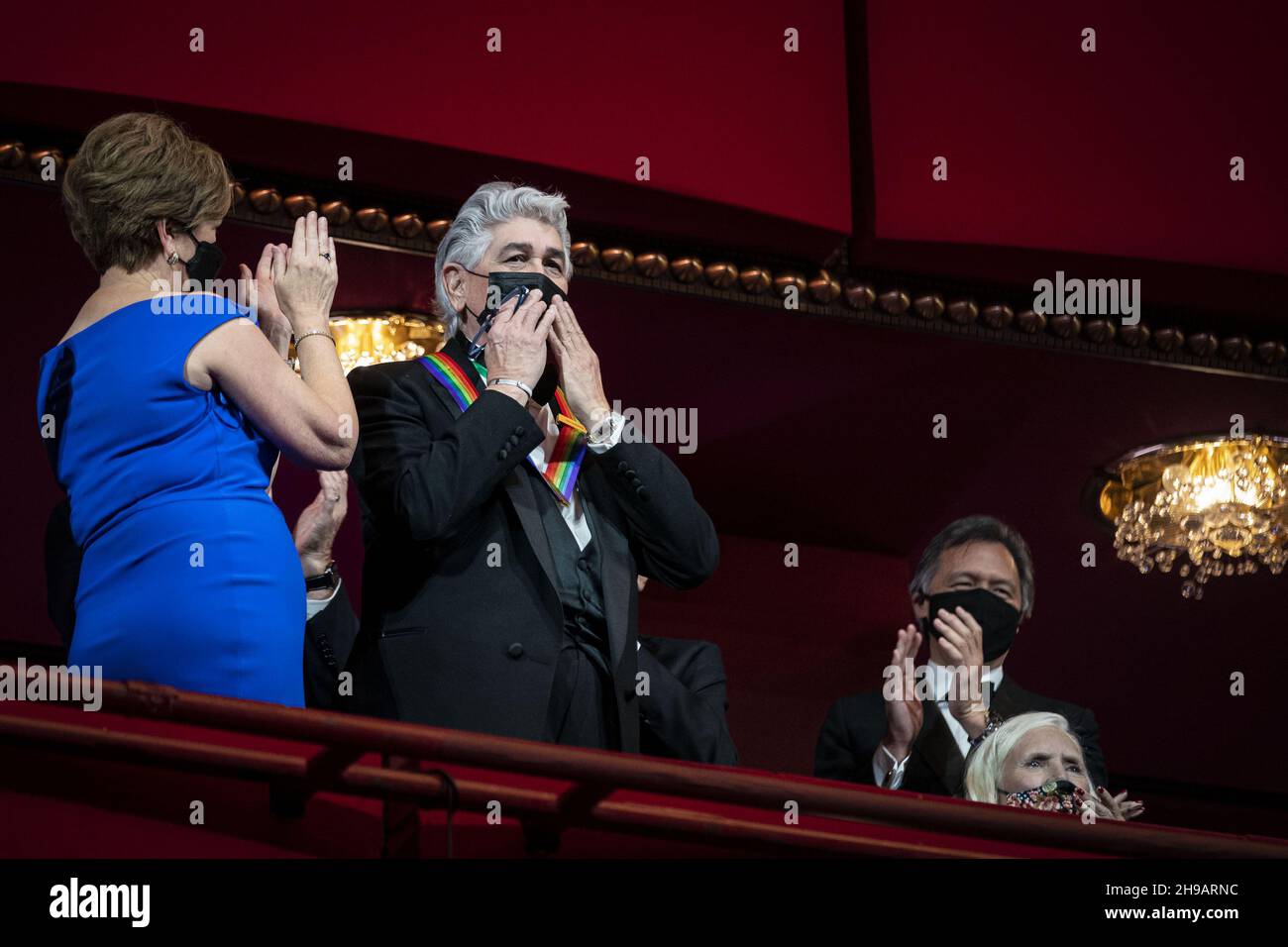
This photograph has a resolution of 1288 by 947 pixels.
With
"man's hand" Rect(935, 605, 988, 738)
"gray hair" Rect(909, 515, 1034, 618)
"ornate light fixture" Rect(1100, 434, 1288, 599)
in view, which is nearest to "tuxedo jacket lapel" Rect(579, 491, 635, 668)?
"man's hand" Rect(935, 605, 988, 738)

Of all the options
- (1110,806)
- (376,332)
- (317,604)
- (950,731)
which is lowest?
(1110,806)

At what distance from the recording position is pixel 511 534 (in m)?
2.14

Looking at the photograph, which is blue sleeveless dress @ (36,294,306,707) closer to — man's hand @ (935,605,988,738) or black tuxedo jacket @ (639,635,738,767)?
black tuxedo jacket @ (639,635,738,767)

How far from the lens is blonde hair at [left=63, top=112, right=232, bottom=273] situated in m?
1.90

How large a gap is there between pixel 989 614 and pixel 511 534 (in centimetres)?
124

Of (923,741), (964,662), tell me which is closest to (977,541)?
(964,662)

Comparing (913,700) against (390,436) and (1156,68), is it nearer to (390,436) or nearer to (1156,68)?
(390,436)

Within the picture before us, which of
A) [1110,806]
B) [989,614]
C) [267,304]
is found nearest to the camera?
[267,304]

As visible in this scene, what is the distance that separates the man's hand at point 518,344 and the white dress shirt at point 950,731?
3.33 feet

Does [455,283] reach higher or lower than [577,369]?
higher

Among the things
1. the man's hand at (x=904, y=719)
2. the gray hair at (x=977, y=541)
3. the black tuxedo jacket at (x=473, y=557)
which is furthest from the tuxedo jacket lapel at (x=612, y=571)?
the gray hair at (x=977, y=541)

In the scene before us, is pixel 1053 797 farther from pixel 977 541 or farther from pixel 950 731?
pixel 977 541

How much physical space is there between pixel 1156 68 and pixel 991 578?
49.0 inches

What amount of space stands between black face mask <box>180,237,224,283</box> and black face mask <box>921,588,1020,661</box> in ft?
5.16
